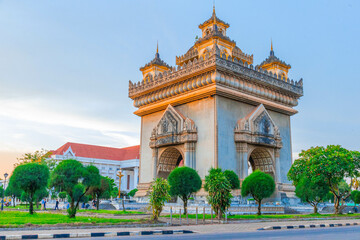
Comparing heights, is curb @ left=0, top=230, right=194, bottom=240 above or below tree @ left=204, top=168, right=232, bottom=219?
below

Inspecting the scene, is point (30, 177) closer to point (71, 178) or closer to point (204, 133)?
point (71, 178)

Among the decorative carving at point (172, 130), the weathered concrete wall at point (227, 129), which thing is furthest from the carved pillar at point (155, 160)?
the weathered concrete wall at point (227, 129)

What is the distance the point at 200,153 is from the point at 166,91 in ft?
19.1

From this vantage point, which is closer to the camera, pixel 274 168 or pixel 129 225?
pixel 129 225

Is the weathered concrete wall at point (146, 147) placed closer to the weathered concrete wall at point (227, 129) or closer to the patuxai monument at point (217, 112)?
the patuxai monument at point (217, 112)

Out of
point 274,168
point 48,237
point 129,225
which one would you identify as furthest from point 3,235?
point 274,168

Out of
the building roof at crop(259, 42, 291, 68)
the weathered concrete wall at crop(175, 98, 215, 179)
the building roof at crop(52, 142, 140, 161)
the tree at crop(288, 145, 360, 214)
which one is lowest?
the tree at crop(288, 145, 360, 214)

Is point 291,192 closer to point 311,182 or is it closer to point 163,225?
point 311,182

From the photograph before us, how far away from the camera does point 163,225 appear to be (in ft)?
43.7

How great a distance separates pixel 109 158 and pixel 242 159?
47596 mm

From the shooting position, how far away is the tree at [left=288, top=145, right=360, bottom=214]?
2077 centimetres

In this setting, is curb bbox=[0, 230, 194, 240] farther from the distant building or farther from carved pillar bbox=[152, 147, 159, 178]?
the distant building

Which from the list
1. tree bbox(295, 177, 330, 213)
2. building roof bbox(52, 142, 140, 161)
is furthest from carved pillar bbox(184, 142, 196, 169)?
building roof bbox(52, 142, 140, 161)

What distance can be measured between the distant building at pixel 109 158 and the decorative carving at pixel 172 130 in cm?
3691
